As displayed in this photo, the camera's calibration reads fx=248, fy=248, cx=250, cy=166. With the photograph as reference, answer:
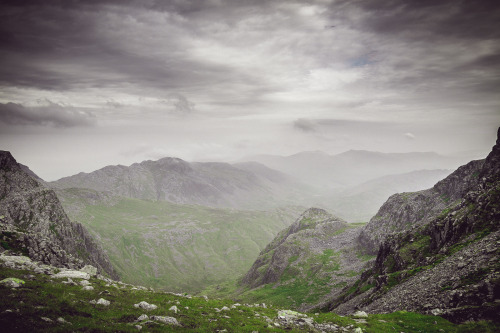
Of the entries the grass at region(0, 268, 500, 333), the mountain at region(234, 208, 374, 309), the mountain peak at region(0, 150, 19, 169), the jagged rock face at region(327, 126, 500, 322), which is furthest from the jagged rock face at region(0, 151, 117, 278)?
the jagged rock face at region(327, 126, 500, 322)

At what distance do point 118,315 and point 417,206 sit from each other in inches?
5903

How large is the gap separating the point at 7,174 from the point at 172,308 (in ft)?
697

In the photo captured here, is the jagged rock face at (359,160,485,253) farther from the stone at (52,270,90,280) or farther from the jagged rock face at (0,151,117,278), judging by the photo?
the jagged rock face at (0,151,117,278)

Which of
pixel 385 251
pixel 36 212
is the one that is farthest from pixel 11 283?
pixel 36 212

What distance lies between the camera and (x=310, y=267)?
146 metres

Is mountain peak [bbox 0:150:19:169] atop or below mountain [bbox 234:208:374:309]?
atop

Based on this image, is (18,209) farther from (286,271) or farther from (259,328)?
(259,328)

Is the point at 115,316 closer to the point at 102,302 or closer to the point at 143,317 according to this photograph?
the point at 143,317

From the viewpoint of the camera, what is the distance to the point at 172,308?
2608 centimetres

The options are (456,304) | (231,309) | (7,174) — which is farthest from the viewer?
(7,174)

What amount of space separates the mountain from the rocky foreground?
8747cm

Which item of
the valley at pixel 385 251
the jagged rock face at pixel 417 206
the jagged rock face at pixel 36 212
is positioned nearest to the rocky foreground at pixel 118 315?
the valley at pixel 385 251

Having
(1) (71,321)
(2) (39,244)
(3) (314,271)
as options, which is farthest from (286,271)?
(1) (71,321)

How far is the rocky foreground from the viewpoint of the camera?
18328mm
